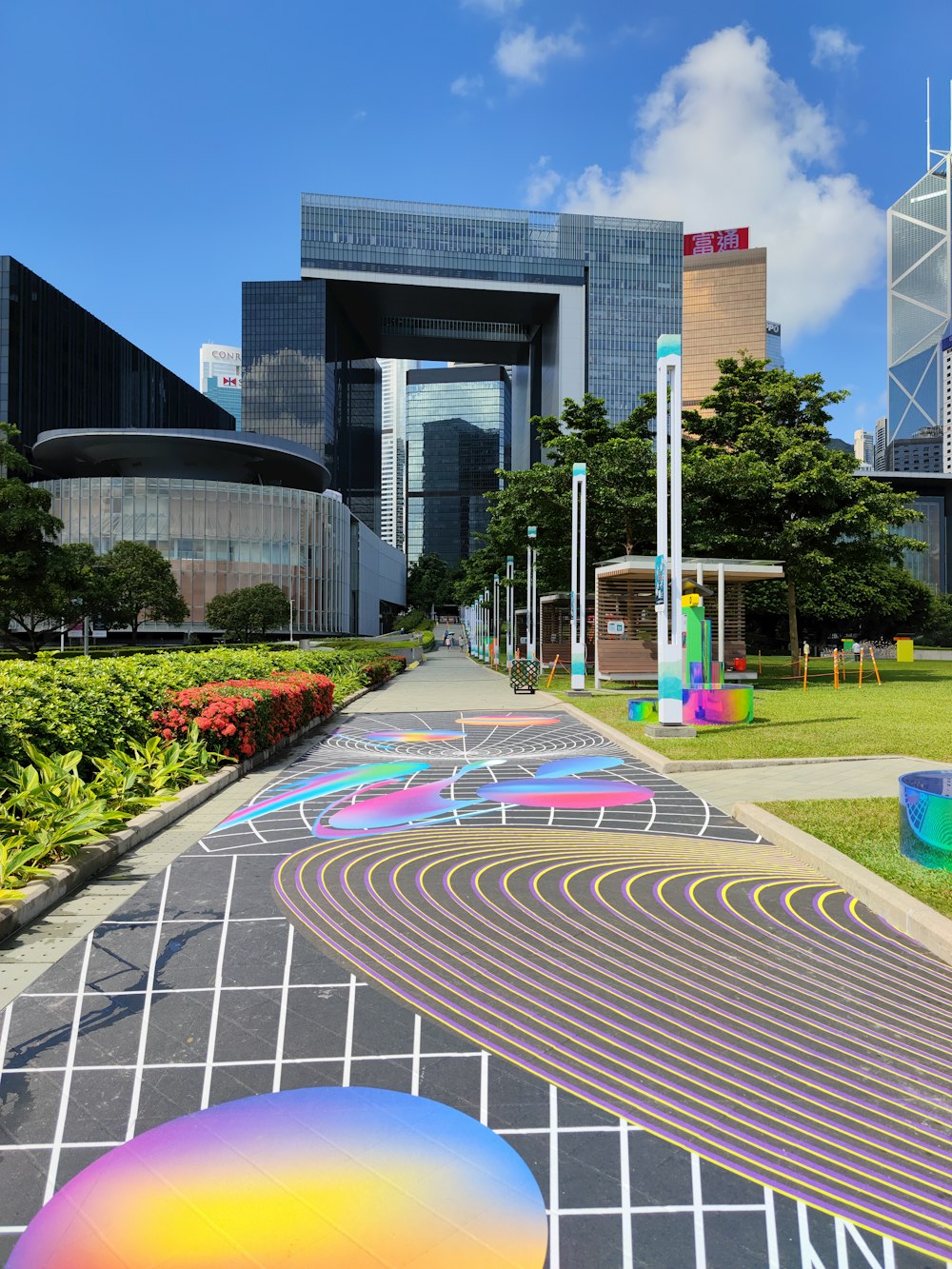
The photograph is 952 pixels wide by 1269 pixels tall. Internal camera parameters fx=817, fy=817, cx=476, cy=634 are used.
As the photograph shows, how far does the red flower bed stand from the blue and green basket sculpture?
7.23m

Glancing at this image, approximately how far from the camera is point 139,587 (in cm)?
5306

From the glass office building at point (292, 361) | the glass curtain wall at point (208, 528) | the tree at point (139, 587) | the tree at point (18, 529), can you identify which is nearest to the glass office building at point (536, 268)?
the glass office building at point (292, 361)

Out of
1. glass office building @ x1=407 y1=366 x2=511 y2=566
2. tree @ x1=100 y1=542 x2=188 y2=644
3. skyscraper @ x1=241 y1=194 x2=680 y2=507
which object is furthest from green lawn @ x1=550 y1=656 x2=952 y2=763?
glass office building @ x1=407 y1=366 x2=511 y2=566

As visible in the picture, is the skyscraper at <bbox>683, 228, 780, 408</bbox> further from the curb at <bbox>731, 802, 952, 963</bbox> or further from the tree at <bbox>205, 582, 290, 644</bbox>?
the curb at <bbox>731, 802, 952, 963</bbox>

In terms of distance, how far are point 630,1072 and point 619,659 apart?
2388cm

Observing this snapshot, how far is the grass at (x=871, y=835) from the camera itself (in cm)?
500

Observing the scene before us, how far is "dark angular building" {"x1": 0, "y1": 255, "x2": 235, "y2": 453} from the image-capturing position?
81.1 meters

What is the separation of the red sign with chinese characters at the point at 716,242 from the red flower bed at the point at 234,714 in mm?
167037

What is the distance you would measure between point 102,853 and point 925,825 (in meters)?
5.74

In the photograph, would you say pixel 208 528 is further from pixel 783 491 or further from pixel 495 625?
pixel 783 491

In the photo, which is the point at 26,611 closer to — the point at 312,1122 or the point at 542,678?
the point at 542,678

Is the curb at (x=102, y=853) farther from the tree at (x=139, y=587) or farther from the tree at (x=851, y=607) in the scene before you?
the tree at (x=851, y=607)

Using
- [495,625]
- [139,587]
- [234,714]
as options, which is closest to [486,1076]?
[234,714]

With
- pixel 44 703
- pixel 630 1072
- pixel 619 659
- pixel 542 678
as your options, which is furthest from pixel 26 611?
pixel 630 1072
